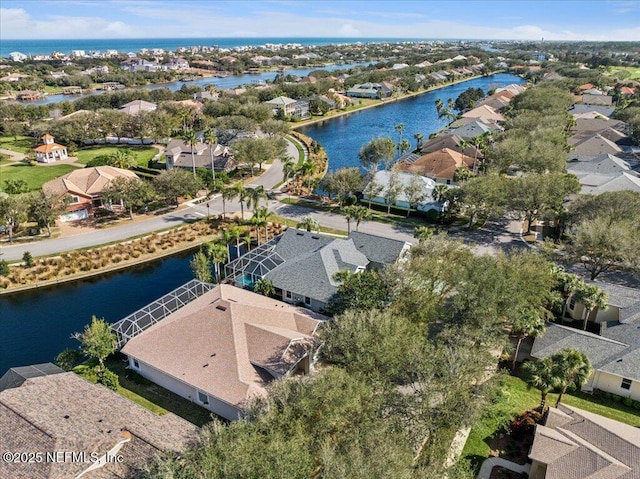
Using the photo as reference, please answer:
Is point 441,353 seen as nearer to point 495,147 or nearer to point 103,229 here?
point 103,229

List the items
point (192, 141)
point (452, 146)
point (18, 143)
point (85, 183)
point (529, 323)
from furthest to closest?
point (18, 143) → point (452, 146) → point (192, 141) → point (85, 183) → point (529, 323)

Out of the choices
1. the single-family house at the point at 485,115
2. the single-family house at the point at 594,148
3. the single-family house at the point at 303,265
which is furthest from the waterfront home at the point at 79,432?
the single-family house at the point at 485,115

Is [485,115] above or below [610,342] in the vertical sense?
above

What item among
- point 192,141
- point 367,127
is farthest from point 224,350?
point 367,127

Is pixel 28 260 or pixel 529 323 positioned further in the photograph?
pixel 28 260

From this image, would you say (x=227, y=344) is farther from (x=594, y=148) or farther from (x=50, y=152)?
(x=594, y=148)

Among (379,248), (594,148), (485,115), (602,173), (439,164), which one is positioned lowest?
(379,248)

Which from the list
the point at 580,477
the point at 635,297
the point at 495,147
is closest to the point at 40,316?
the point at 580,477

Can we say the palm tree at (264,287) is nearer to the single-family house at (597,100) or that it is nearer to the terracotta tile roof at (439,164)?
the terracotta tile roof at (439,164)
